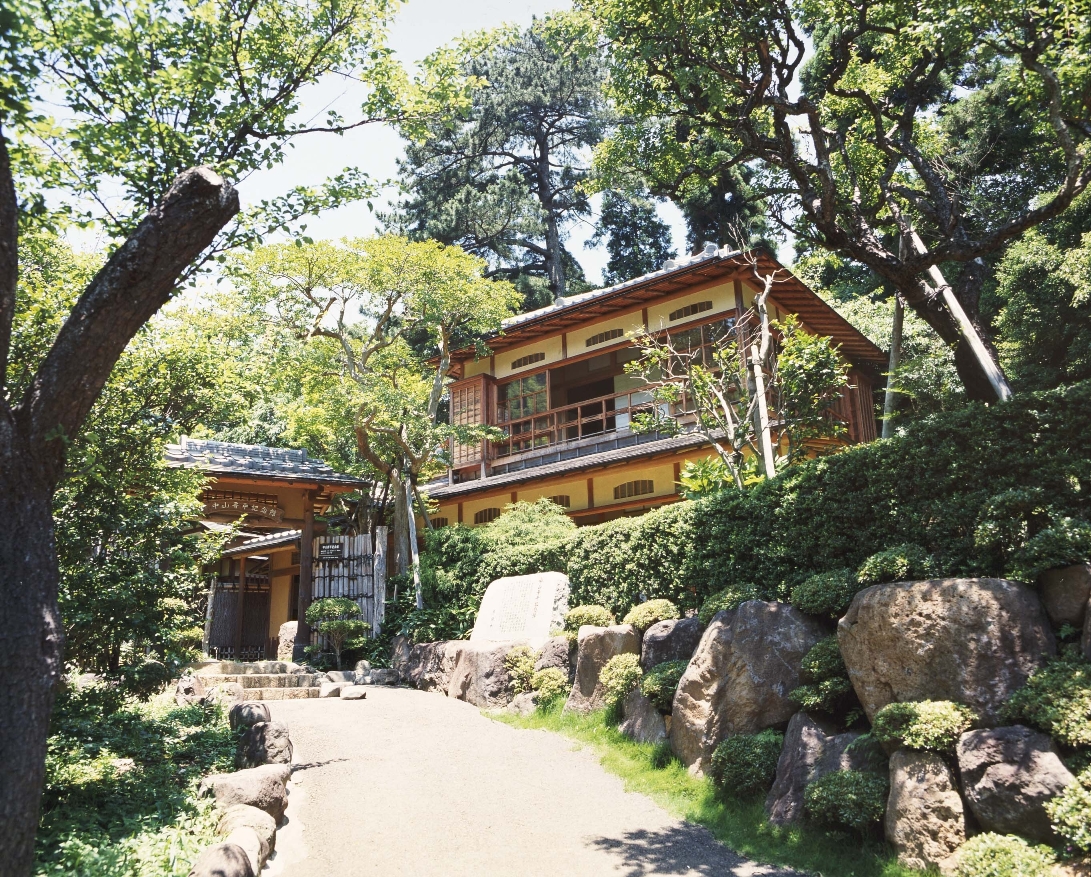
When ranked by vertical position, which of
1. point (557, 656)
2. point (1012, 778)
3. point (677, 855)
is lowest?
point (677, 855)

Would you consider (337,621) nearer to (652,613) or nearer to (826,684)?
(652,613)

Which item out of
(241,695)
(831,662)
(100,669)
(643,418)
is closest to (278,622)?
(241,695)

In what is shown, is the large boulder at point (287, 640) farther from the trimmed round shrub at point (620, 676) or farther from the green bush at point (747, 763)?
the green bush at point (747, 763)

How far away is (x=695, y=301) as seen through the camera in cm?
1838

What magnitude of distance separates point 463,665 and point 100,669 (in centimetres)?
581

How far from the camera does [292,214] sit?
307 inches

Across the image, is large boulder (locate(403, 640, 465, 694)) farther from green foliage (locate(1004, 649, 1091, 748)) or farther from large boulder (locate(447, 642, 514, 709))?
green foliage (locate(1004, 649, 1091, 748))

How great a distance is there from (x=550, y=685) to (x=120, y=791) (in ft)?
17.8

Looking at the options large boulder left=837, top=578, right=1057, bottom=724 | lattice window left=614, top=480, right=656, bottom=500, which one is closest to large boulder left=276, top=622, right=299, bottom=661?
lattice window left=614, top=480, right=656, bottom=500

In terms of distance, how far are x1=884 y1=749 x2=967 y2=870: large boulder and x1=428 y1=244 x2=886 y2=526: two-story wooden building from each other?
34.3 ft

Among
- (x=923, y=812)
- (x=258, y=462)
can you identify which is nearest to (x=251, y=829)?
(x=923, y=812)

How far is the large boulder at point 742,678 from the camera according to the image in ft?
24.4

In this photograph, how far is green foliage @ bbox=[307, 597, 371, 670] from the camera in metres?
14.9

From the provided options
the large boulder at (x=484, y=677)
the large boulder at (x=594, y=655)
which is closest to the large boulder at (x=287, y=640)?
the large boulder at (x=484, y=677)
